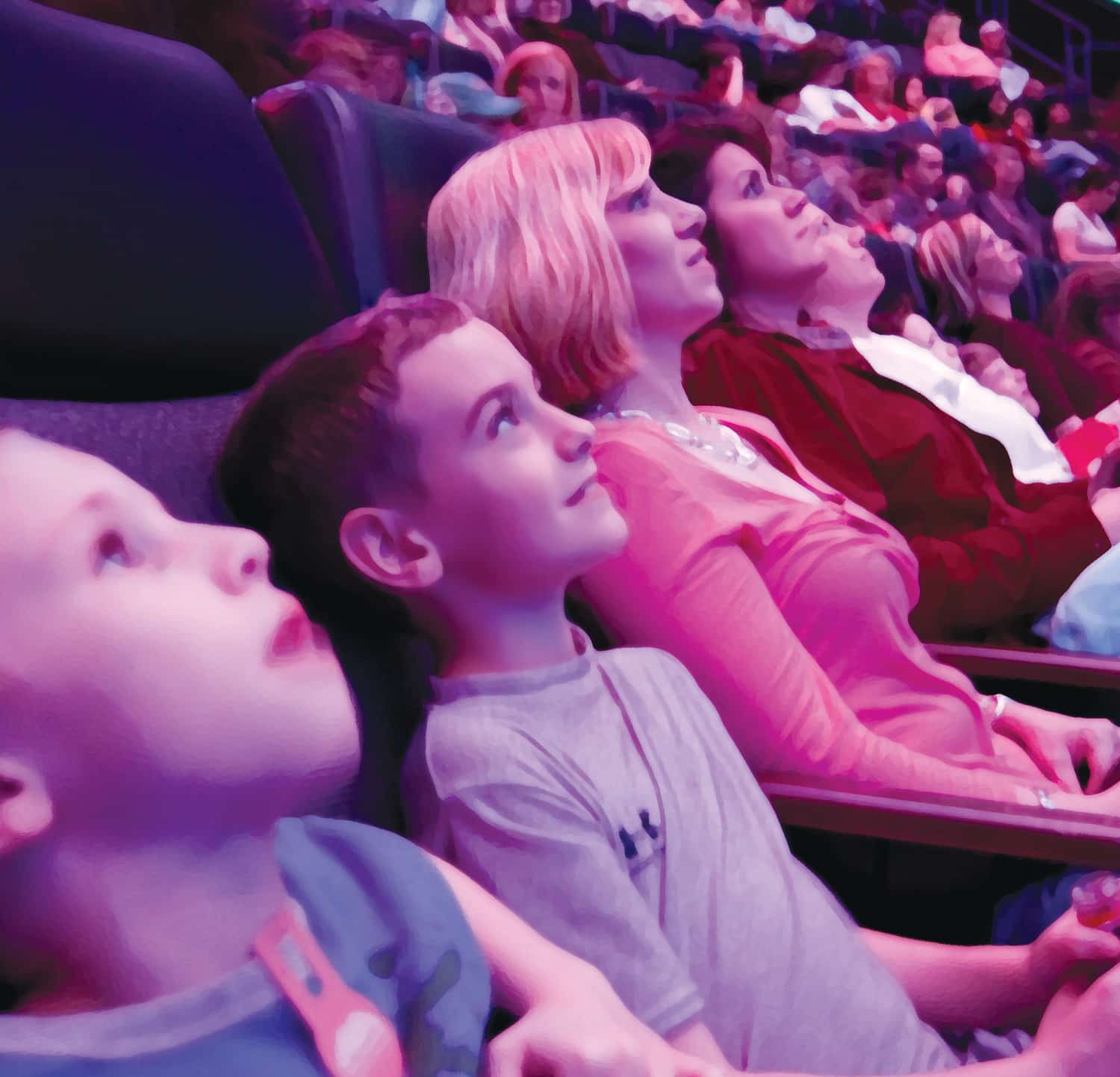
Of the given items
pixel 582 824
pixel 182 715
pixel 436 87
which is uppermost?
pixel 182 715

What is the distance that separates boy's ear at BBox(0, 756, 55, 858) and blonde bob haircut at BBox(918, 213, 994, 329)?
1.66 meters

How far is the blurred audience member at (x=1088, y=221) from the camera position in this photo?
11.2 ft

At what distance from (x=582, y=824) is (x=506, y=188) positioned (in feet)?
1.43

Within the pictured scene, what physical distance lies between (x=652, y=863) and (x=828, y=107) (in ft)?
12.5

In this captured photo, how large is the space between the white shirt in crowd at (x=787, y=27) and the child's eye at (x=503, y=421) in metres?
4.00

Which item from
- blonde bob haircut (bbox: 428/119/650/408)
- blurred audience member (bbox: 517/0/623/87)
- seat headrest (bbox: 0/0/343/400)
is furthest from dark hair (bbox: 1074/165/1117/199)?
seat headrest (bbox: 0/0/343/400)

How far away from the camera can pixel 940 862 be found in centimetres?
72

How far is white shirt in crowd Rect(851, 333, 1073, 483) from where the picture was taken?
4.58 ft

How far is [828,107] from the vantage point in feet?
12.7

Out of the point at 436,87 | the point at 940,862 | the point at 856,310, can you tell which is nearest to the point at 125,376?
Result: the point at 940,862

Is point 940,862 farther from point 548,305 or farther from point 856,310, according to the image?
point 856,310

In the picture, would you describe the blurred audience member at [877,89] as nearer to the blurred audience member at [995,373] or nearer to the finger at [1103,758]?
the blurred audience member at [995,373]

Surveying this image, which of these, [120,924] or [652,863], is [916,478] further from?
[120,924]

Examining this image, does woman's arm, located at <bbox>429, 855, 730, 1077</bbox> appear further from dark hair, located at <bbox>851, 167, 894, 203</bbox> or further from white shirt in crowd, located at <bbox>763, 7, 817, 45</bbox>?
white shirt in crowd, located at <bbox>763, 7, 817, 45</bbox>
